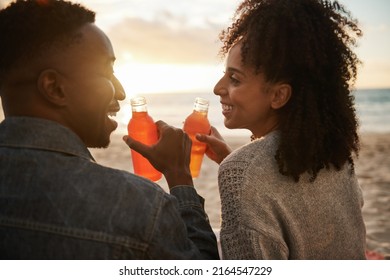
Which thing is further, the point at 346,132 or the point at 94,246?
the point at 346,132

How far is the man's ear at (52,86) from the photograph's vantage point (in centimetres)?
169

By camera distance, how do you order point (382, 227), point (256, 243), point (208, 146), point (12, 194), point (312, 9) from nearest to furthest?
point (12, 194)
point (256, 243)
point (312, 9)
point (208, 146)
point (382, 227)

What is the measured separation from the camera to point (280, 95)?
2.00m

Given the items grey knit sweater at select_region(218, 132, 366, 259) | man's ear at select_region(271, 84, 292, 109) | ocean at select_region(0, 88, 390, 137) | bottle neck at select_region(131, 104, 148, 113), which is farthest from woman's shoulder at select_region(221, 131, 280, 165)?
ocean at select_region(0, 88, 390, 137)

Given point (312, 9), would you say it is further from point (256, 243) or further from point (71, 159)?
point (71, 159)

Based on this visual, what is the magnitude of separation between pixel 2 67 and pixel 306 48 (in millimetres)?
1166

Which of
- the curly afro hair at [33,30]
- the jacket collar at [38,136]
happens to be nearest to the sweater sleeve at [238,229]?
the jacket collar at [38,136]

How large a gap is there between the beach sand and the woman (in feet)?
2.09

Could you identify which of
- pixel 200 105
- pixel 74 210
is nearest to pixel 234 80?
pixel 200 105

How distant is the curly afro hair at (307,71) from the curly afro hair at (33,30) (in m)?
0.73

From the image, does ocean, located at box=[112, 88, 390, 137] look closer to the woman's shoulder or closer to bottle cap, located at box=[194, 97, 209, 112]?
bottle cap, located at box=[194, 97, 209, 112]
